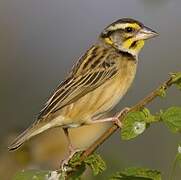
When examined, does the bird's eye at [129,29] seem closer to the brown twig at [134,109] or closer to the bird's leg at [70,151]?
the bird's leg at [70,151]

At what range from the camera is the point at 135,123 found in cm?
260

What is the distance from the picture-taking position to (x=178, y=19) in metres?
7.46

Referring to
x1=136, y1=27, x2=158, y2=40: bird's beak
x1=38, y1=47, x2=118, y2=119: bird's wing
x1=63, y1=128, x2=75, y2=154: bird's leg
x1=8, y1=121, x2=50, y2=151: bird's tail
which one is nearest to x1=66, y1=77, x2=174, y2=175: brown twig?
x1=63, y1=128, x2=75, y2=154: bird's leg

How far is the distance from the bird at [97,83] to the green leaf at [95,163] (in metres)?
1.01

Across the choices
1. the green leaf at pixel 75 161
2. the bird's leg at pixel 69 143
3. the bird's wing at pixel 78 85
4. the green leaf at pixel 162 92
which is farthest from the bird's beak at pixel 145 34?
the green leaf at pixel 162 92

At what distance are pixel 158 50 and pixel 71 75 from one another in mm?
3401

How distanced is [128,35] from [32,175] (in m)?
1.77

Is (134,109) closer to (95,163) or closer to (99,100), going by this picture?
(95,163)

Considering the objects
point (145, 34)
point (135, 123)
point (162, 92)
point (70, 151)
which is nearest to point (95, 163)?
point (135, 123)

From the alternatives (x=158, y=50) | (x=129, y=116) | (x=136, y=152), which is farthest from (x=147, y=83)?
(x=129, y=116)

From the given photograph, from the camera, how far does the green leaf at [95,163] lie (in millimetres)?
2678

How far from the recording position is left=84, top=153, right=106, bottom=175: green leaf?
8.79ft

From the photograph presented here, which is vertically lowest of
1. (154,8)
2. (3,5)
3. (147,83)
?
(154,8)

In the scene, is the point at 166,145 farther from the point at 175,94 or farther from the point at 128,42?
the point at 128,42
